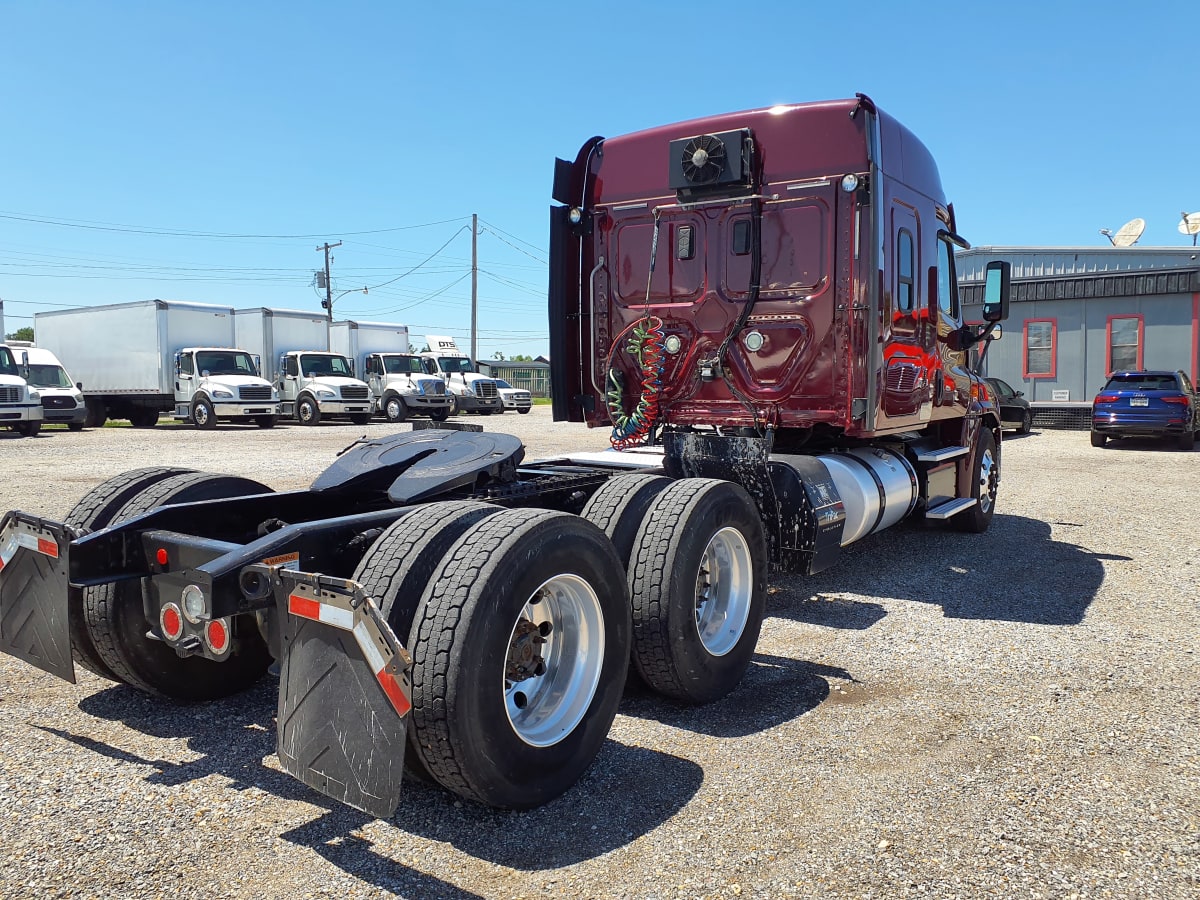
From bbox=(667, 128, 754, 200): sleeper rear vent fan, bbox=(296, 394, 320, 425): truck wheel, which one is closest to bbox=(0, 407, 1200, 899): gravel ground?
bbox=(667, 128, 754, 200): sleeper rear vent fan

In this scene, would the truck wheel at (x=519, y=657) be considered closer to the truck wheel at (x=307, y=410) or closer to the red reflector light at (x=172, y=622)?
the red reflector light at (x=172, y=622)

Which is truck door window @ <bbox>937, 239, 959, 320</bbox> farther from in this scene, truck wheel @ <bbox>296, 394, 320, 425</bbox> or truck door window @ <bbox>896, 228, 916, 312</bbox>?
truck wheel @ <bbox>296, 394, 320, 425</bbox>

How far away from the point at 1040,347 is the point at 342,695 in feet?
85.3

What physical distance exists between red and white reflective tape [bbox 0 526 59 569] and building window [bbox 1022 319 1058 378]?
25812mm

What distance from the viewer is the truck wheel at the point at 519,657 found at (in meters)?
2.63

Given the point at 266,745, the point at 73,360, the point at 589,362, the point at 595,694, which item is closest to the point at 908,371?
the point at 589,362

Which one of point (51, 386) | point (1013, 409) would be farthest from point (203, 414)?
point (1013, 409)

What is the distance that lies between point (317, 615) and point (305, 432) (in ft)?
70.9

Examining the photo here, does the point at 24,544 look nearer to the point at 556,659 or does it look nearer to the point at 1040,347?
the point at 556,659

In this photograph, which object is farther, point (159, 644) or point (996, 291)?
point (996, 291)

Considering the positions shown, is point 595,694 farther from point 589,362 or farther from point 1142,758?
point 589,362

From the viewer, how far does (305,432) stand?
75.6 feet

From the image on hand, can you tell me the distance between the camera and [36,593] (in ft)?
10.8

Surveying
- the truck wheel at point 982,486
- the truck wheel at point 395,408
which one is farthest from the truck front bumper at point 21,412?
the truck wheel at point 982,486
